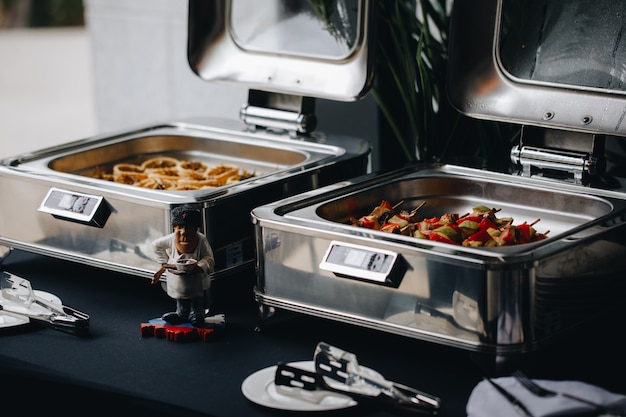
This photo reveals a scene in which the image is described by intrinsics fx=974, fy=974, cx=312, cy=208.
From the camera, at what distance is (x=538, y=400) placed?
1.09 m

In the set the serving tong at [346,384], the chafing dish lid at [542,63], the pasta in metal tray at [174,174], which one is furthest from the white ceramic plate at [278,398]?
the chafing dish lid at [542,63]

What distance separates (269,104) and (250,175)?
226 mm

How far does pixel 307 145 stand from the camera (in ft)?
5.87

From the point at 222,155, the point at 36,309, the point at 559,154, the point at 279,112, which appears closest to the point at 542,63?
the point at 559,154

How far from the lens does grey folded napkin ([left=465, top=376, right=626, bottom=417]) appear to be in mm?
1074

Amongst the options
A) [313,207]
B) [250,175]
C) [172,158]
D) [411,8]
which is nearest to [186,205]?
[313,207]

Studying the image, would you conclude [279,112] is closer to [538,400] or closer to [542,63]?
[542,63]

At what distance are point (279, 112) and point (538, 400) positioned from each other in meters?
0.94

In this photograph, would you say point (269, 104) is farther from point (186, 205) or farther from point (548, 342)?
point (548, 342)

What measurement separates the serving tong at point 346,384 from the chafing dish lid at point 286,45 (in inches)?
27.0

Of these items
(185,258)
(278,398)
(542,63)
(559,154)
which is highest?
(542,63)

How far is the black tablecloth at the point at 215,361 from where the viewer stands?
4.01 ft

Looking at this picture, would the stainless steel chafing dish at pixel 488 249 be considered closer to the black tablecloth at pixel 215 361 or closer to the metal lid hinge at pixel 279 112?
the black tablecloth at pixel 215 361

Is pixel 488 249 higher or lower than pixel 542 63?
lower
